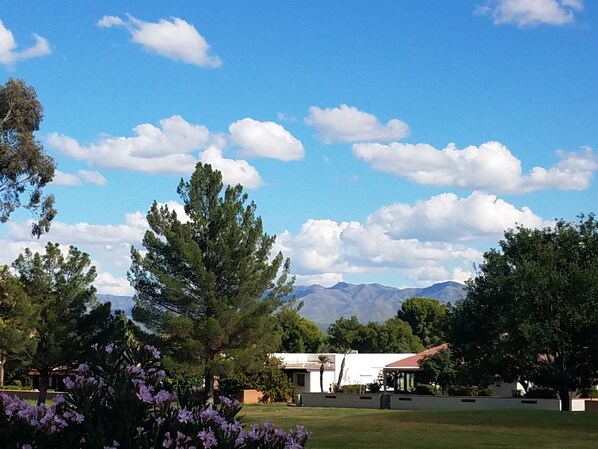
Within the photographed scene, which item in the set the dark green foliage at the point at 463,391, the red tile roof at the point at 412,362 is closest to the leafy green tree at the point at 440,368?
the red tile roof at the point at 412,362

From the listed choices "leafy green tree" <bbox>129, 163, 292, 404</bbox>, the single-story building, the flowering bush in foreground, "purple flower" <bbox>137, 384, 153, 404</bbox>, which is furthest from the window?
"purple flower" <bbox>137, 384, 153, 404</bbox>

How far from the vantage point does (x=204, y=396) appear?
652cm

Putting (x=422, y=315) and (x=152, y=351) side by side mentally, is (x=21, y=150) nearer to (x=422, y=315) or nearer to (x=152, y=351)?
(x=152, y=351)

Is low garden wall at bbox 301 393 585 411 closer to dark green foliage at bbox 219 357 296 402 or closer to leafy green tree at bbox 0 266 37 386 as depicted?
dark green foliage at bbox 219 357 296 402

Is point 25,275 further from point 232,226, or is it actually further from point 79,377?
point 79,377

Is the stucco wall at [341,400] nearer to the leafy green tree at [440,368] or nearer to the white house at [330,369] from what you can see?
the leafy green tree at [440,368]

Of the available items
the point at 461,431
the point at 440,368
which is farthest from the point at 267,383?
the point at 461,431

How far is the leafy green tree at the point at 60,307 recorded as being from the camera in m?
49.0

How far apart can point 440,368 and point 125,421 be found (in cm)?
6223

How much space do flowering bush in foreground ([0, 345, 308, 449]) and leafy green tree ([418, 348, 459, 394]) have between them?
60.1m

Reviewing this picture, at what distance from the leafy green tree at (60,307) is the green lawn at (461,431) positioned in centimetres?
1785

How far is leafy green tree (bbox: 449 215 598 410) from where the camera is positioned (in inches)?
1634

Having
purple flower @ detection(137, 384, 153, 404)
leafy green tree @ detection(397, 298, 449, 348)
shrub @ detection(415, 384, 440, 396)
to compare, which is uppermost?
leafy green tree @ detection(397, 298, 449, 348)

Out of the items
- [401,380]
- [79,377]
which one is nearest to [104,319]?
[401,380]
